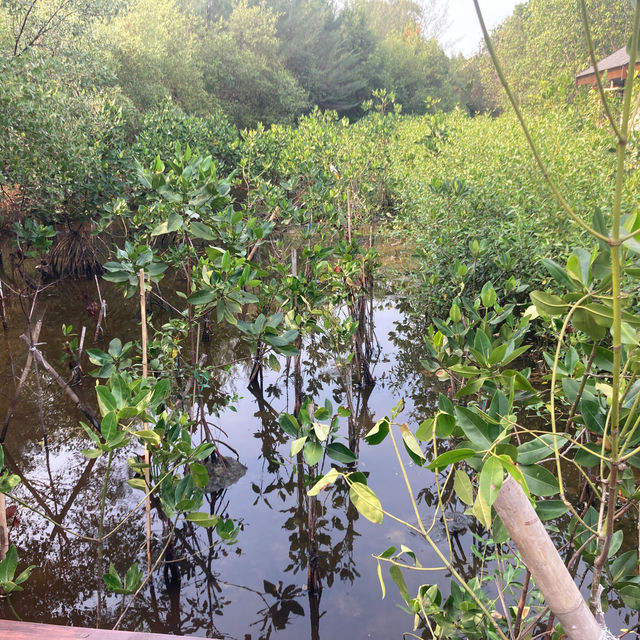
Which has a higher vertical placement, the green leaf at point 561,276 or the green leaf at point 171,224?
the green leaf at point 171,224

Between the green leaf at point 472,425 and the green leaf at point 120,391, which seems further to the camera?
the green leaf at point 120,391

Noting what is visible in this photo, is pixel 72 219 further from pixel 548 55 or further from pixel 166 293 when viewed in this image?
pixel 548 55

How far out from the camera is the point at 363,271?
562cm

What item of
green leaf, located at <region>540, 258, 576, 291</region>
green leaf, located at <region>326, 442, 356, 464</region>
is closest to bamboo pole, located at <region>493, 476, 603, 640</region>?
green leaf, located at <region>540, 258, 576, 291</region>

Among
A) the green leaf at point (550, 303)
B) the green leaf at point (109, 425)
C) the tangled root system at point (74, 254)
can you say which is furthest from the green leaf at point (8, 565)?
the tangled root system at point (74, 254)

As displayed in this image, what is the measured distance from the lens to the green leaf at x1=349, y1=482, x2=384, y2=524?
3.26 ft

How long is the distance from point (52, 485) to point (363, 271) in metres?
3.44

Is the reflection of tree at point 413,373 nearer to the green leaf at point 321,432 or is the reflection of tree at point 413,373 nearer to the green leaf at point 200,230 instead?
the green leaf at point 200,230

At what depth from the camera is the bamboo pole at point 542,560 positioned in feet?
2.64

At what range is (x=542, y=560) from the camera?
83 cm

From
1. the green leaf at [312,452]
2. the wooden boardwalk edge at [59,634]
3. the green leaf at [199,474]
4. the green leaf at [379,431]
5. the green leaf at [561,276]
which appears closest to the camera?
the green leaf at [379,431]

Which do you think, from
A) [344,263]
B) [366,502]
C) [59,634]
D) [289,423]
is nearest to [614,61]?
[344,263]

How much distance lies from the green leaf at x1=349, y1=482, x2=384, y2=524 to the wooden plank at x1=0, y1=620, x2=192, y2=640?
66 centimetres

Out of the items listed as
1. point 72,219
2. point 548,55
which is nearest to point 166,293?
point 72,219
